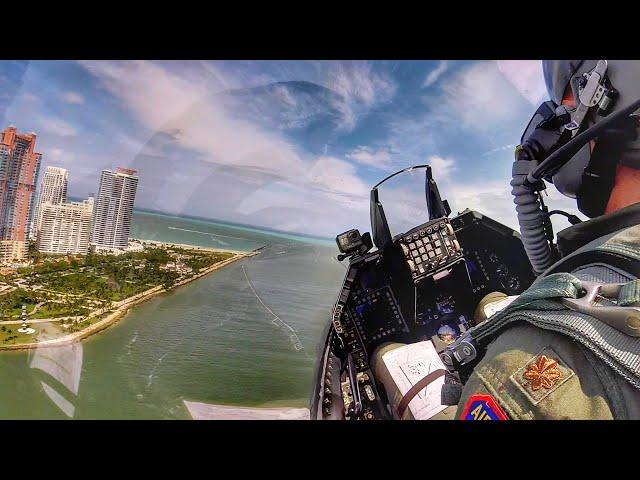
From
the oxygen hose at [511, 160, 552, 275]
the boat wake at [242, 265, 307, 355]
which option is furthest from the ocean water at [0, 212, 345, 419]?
the oxygen hose at [511, 160, 552, 275]

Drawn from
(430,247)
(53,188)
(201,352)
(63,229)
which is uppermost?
(53,188)

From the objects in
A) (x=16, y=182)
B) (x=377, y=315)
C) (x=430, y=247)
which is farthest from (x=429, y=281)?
(x=16, y=182)

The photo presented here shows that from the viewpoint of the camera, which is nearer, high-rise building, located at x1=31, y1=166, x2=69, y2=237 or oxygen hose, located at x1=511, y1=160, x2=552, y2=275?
oxygen hose, located at x1=511, y1=160, x2=552, y2=275

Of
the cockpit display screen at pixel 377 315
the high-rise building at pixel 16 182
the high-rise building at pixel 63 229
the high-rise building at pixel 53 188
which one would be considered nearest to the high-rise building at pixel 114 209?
the high-rise building at pixel 63 229

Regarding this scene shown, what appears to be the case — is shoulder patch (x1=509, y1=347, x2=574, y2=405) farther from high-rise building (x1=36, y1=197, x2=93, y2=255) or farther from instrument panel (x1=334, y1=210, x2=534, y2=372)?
high-rise building (x1=36, y1=197, x2=93, y2=255)

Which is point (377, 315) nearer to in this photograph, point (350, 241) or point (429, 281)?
point (429, 281)

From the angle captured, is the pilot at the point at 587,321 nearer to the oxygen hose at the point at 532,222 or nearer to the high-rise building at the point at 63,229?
the oxygen hose at the point at 532,222
